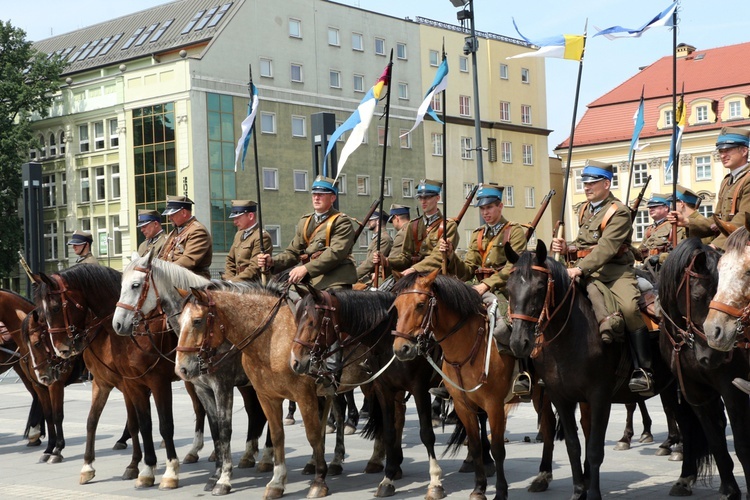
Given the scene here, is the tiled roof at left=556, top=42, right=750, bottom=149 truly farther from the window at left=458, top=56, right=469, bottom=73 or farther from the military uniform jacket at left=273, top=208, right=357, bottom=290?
the military uniform jacket at left=273, top=208, right=357, bottom=290

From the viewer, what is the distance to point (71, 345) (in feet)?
38.1

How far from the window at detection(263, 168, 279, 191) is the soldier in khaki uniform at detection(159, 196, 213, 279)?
45.1 metres

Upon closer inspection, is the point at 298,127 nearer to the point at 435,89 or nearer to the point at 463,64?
the point at 463,64

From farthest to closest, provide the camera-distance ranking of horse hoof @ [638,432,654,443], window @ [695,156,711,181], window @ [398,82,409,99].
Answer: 1. window @ [695,156,711,181]
2. window @ [398,82,409,99]
3. horse hoof @ [638,432,654,443]

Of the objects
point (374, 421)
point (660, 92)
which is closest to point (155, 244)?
point (374, 421)

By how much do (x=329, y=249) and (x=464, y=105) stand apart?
59.5 m

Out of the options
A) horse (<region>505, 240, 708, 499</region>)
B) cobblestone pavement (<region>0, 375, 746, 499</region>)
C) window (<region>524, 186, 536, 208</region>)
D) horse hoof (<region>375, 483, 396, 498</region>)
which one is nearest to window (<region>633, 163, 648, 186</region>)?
window (<region>524, 186, 536, 208</region>)

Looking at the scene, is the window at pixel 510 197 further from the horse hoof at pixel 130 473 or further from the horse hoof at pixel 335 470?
the horse hoof at pixel 130 473

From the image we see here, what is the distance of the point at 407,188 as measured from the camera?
66000 mm

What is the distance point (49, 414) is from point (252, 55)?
4588 centimetres

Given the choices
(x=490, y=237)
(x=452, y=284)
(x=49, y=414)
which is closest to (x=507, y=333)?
(x=452, y=284)

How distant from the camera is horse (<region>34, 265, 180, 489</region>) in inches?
452

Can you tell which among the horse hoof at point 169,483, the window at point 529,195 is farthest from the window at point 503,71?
the horse hoof at point 169,483

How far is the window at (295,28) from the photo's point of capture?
60.2 metres
